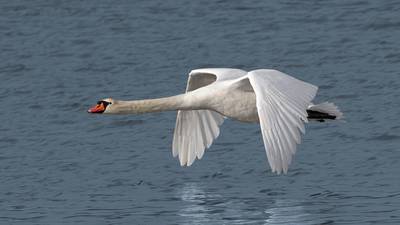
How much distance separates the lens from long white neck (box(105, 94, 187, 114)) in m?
12.4

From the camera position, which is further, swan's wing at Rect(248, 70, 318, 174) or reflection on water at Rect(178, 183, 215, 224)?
reflection on water at Rect(178, 183, 215, 224)

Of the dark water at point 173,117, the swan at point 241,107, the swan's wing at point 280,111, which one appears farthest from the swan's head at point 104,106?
the swan's wing at point 280,111

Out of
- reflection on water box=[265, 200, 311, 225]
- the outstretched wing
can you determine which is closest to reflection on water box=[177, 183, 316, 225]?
reflection on water box=[265, 200, 311, 225]

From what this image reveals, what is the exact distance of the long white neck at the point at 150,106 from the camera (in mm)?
12383

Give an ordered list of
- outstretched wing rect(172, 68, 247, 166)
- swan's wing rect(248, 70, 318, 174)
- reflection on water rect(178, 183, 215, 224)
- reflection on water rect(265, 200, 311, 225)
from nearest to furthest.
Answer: swan's wing rect(248, 70, 318, 174) < reflection on water rect(265, 200, 311, 225) < reflection on water rect(178, 183, 215, 224) < outstretched wing rect(172, 68, 247, 166)

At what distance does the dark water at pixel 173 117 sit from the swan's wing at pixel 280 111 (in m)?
1.04

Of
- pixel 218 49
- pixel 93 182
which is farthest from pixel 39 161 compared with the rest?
pixel 218 49

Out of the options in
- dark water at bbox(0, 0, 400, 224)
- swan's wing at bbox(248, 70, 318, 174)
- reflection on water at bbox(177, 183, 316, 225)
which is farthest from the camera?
dark water at bbox(0, 0, 400, 224)

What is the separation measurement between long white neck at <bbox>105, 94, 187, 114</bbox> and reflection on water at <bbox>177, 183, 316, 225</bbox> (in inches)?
32.1

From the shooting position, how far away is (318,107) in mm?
12469

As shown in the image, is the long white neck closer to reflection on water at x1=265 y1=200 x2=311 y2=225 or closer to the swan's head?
the swan's head

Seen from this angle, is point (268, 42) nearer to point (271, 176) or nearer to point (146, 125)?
point (146, 125)

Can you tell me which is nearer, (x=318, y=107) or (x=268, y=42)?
(x=318, y=107)

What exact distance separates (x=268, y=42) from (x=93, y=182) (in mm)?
6124
